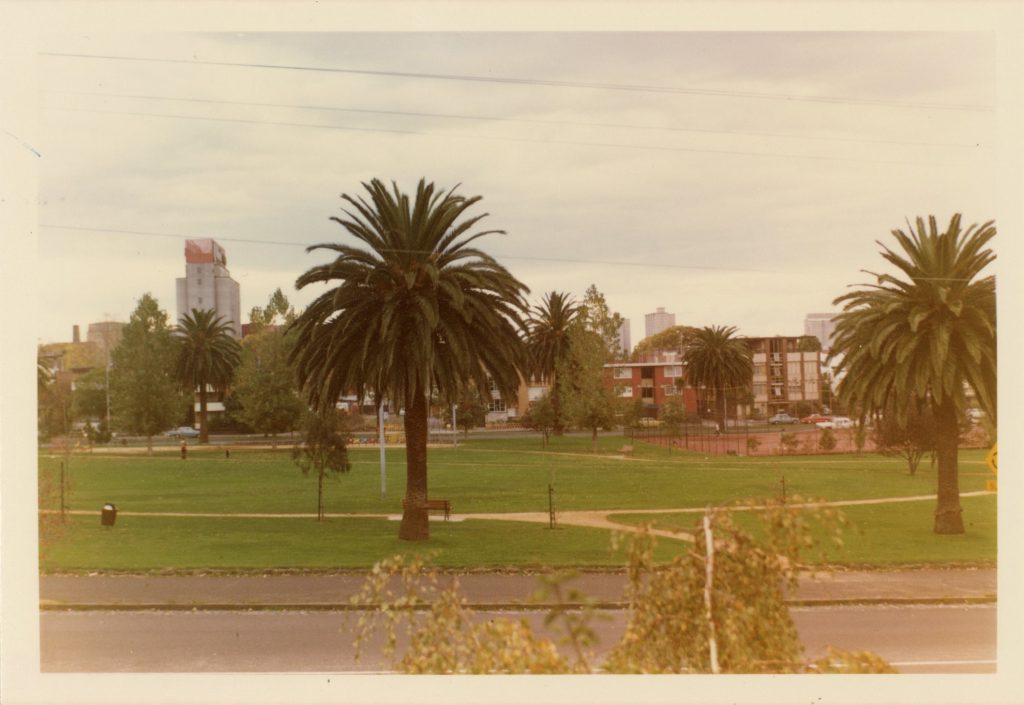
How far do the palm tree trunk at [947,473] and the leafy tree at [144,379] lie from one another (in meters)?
45.6

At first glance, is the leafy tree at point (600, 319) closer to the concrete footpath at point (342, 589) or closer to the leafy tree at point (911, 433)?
the leafy tree at point (911, 433)

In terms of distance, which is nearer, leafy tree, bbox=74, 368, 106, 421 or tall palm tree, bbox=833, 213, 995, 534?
tall palm tree, bbox=833, 213, 995, 534

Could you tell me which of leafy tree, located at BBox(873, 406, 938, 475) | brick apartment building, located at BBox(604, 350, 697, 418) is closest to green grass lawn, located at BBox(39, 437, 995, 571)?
leafy tree, located at BBox(873, 406, 938, 475)

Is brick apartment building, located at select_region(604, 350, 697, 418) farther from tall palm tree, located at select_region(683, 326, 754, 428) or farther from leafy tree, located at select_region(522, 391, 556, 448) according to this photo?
leafy tree, located at select_region(522, 391, 556, 448)

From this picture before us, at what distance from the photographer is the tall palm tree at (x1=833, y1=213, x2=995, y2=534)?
21.1 meters

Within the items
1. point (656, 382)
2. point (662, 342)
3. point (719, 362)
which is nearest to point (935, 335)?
point (719, 362)

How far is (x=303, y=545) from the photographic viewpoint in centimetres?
2252

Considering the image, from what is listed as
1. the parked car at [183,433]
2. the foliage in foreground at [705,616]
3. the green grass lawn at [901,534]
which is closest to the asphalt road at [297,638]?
the green grass lawn at [901,534]

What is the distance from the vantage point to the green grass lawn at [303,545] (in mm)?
20047

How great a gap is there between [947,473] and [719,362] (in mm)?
36154

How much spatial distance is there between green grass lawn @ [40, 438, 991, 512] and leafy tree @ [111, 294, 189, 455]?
2343 mm

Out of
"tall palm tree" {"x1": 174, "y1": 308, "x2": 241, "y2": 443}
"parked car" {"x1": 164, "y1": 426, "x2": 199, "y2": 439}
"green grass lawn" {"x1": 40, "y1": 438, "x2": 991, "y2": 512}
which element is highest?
"tall palm tree" {"x1": 174, "y1": 308, "x2": 241, "y2": 443}

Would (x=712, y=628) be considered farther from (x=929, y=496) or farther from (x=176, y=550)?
(x=929, y=496)

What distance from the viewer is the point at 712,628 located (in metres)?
7.52
